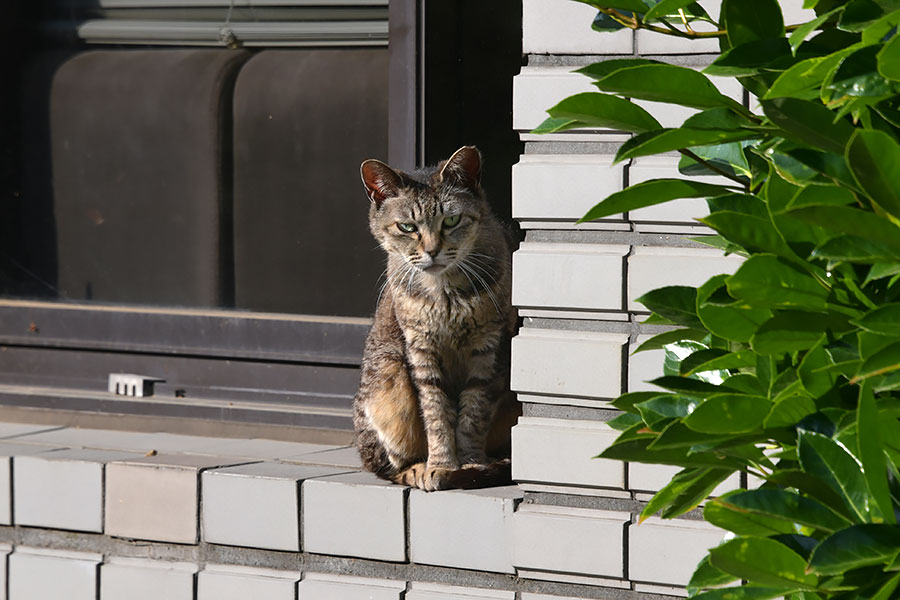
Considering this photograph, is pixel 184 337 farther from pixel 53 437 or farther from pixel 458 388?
pixel 458 388

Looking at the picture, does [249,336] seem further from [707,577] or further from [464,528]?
[707,577]

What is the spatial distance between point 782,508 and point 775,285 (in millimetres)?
156

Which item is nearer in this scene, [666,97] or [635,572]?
[666,97]

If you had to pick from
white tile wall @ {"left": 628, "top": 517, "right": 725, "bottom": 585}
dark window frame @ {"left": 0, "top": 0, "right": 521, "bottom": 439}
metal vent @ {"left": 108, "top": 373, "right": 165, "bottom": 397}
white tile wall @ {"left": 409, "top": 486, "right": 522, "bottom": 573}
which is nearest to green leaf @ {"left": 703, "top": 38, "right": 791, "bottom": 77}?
white tile wall @ {"left": 628, "top": 517, "right": 725, "bottom": 585}

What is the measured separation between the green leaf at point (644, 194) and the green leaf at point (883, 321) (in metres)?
0.22

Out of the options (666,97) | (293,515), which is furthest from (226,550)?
(666,97)

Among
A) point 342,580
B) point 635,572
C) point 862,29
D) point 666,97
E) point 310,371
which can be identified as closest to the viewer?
point 862,29

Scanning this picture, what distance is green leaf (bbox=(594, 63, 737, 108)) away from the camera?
819 mm

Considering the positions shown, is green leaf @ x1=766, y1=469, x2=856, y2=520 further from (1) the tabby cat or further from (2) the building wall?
(1) the tabby cat

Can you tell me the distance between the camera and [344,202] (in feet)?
9.93

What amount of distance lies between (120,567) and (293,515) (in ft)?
1.58

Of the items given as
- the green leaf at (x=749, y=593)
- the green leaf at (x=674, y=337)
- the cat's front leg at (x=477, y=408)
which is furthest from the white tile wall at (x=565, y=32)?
the green leaf at (x=749, y=593)

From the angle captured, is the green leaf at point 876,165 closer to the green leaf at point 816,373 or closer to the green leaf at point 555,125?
the green leaf at point 816,373

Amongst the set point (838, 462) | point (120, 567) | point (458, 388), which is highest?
point (838, 462)
